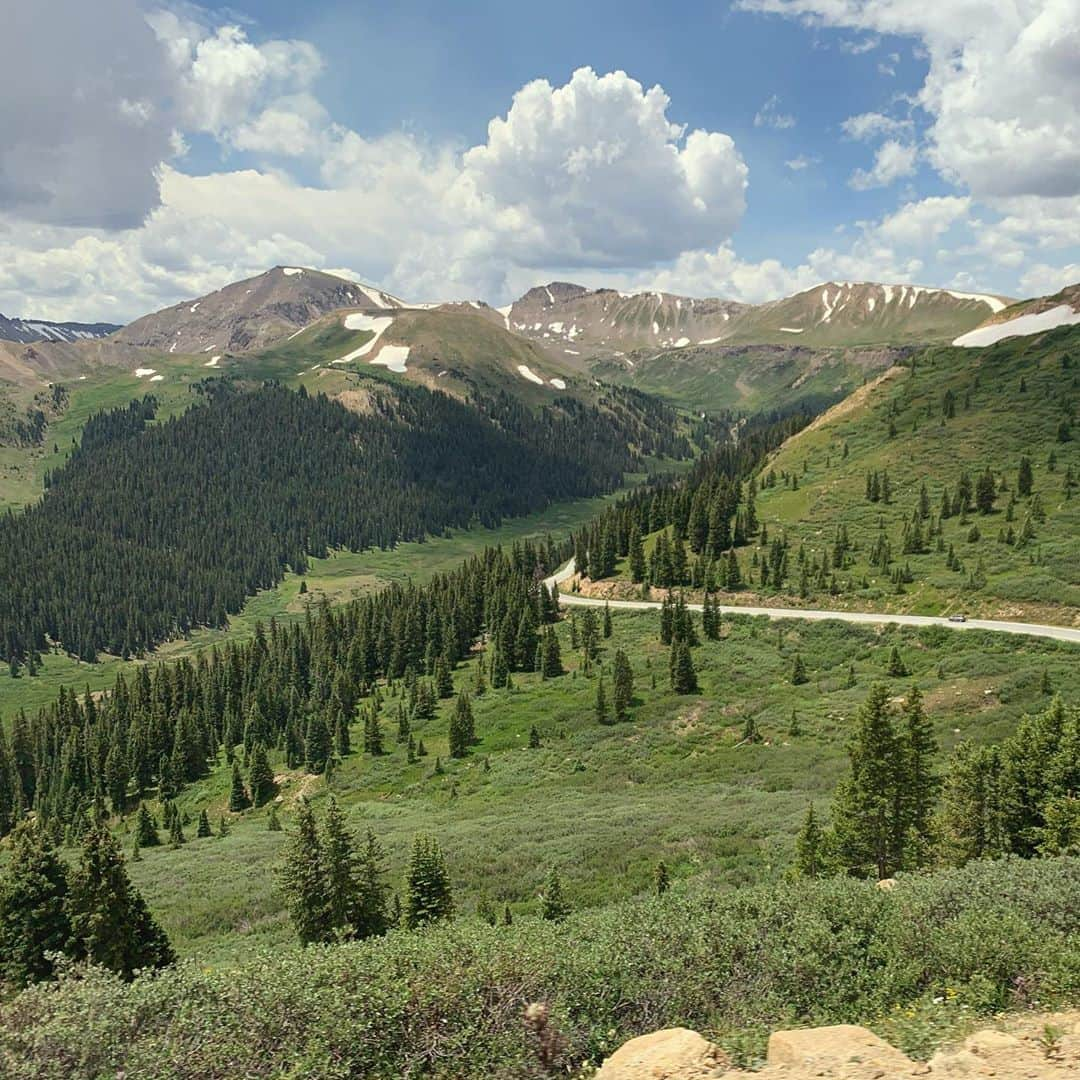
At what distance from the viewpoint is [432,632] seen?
13362 cm

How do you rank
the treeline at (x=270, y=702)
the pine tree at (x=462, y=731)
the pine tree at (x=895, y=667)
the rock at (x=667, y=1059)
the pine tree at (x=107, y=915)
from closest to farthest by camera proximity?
the rock at (x=667, y=1059) → the pine tree at (x=107, y=915) → the pine tree at (x=895, y=667) → the pine tree at (x=462, y=731) → the treeline at (x=270, y=702)

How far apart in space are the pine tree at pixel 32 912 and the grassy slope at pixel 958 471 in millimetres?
100051

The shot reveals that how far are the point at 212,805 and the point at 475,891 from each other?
72.2 m

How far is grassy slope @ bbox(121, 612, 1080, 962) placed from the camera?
42.7 meters

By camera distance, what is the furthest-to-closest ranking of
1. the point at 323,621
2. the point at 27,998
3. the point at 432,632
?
the point at 323,621
the point at 432,632
the point at 27,998

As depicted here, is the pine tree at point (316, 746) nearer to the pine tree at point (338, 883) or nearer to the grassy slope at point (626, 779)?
the grassy slope at point (626, 779)

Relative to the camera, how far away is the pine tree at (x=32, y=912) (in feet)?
114

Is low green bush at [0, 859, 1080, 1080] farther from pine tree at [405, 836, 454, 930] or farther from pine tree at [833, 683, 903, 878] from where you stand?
pine tree at [833, 683, 903, 878]

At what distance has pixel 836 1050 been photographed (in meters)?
13.8

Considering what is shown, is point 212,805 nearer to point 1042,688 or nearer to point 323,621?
point 323,621

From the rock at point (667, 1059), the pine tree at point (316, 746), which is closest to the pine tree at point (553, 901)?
the rock at point (667, 1059)

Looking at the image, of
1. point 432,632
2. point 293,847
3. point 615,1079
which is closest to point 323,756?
point 432,632

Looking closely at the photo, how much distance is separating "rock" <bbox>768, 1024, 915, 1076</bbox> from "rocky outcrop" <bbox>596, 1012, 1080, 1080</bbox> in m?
0.02

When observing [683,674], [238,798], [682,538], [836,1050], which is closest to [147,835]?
[238,798]
